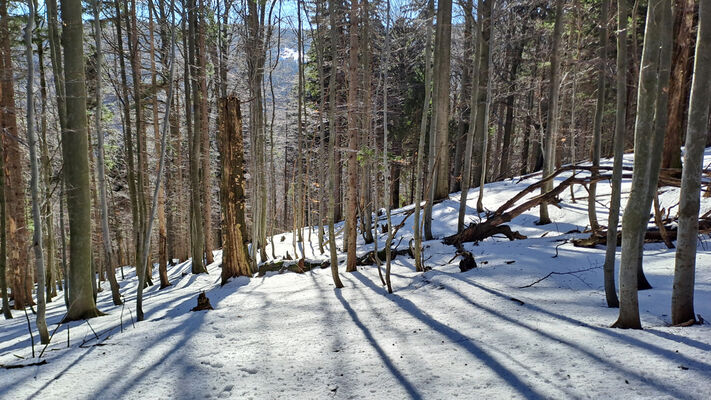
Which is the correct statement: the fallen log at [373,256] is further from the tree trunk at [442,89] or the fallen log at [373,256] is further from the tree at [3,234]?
the tree at [3,234]

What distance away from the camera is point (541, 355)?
3.03 m

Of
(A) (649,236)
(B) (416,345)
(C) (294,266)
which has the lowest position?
(C) (294,266)

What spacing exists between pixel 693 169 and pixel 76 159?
810 centimetres

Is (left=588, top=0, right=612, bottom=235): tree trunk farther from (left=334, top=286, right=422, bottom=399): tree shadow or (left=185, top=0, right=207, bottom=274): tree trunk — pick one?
(left=185, top=0, right=207, bottom=274): tree trunk

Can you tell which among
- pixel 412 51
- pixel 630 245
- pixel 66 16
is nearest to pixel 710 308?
pixel 630 245

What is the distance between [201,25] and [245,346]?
10908 millimetres

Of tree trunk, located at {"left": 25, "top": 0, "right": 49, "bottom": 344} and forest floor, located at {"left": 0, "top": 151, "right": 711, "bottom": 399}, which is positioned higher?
tree trunk, located at {"left": 25, "top": 0, "right": 49, "bottom": 344}

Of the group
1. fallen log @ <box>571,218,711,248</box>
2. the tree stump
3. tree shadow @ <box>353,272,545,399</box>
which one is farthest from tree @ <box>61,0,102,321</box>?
fallen log @ <box>571,218,711,248</box>

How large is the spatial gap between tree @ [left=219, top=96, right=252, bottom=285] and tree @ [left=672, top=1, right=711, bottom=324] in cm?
795

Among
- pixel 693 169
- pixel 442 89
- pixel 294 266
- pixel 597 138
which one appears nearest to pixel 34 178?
pixel 294 266

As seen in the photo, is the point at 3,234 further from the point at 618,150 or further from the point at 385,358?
the point at 618,150

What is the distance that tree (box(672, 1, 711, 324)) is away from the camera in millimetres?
2840

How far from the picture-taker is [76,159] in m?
6.23

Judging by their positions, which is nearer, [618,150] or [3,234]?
[618,150]
